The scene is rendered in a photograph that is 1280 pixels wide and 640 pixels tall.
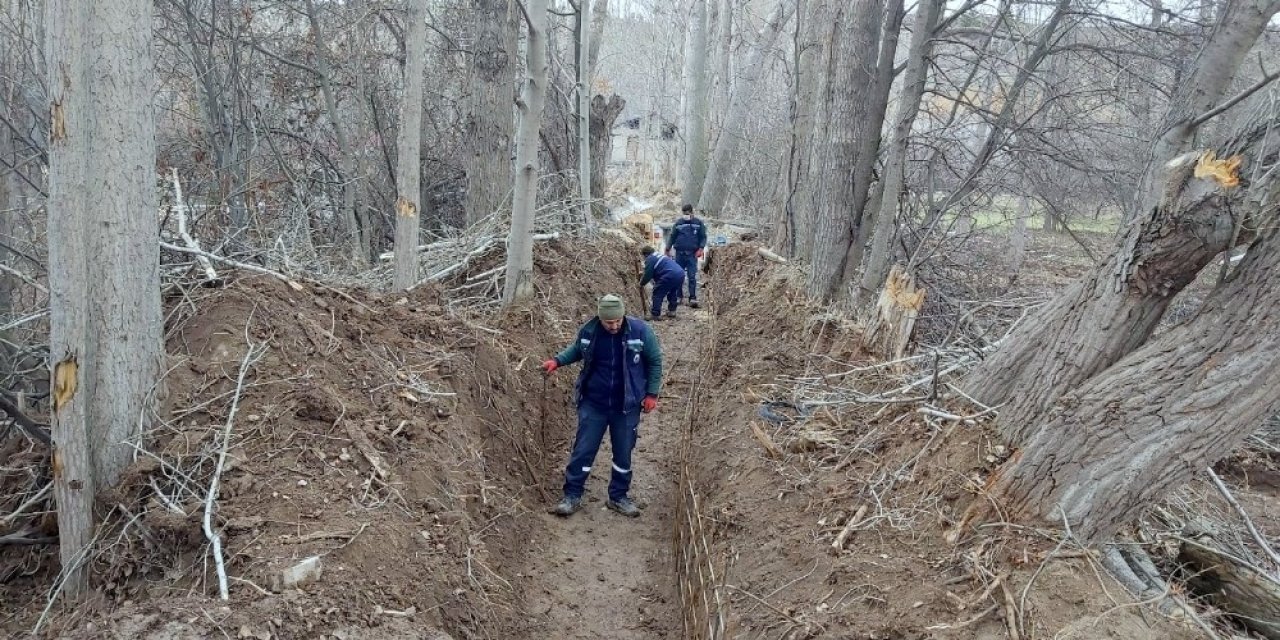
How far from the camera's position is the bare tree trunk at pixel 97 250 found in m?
3.67

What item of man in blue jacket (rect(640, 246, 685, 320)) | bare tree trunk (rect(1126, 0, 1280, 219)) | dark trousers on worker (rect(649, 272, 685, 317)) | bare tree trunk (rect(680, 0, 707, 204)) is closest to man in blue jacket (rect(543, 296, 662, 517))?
bare tree trunk (rect(1126, 0, 1280, 219))

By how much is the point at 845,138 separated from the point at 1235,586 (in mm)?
5999

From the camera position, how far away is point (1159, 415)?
3.36 metres

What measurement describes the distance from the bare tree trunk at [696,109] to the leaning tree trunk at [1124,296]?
19.2 meters

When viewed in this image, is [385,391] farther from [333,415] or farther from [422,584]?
[422,584]

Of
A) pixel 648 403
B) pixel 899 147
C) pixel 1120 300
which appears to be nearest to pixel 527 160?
pixel 648 403

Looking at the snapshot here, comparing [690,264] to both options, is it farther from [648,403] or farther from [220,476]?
[220,476]

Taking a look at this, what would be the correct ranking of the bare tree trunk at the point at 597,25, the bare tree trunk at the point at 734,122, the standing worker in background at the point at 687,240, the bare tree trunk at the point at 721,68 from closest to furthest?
the standing worker in background at the point at 687,240
the bare tree trunk at the point at 597,25
the bare tree trunk at the point at 734,122
the bare tree trunk at the point at 721,68

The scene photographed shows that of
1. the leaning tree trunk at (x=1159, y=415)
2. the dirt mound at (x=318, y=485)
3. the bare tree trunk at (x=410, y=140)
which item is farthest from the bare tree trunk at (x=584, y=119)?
the leaning tree trunk at (x=1159, y=415)

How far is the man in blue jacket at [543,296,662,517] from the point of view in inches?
256

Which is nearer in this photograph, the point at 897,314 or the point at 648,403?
the point at 897,314

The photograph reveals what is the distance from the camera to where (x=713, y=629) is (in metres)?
4.37

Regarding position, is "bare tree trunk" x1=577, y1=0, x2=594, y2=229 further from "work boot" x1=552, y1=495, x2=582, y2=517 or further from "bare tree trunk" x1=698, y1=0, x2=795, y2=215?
"bare tree trunk" x1=698, y1=0, x2=795, y2=215

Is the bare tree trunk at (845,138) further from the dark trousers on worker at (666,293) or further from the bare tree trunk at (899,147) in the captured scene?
the dark trousers on worker at (666,293)
